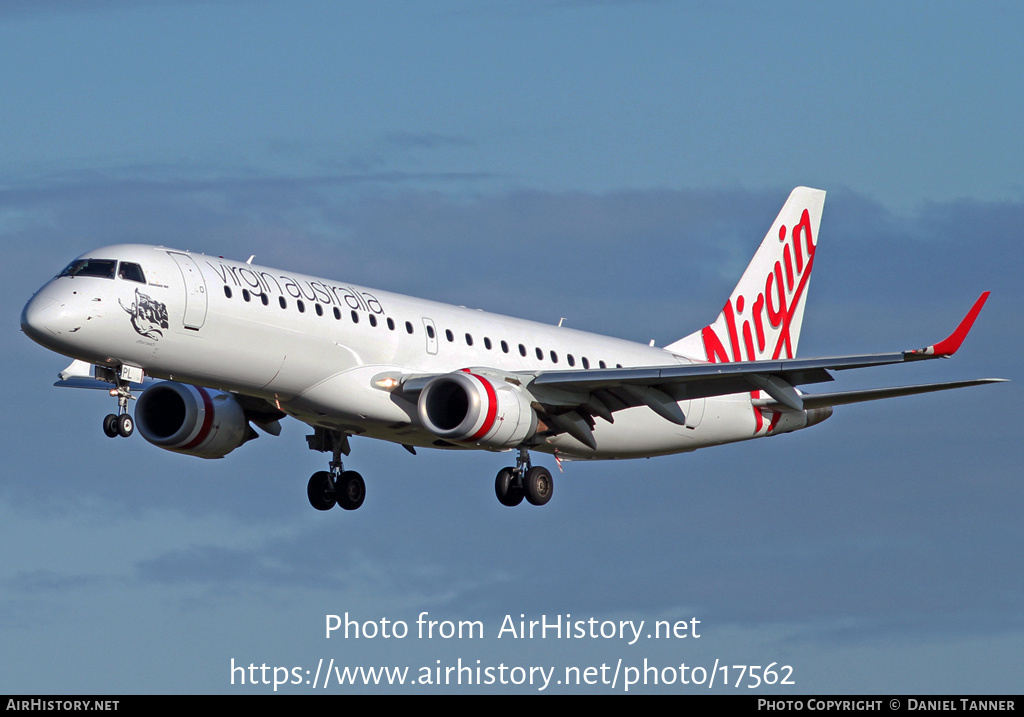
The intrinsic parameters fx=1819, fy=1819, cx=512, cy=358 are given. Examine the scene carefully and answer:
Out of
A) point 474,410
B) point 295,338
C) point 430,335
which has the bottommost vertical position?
point 474,410

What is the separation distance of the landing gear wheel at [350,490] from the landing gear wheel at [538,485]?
5.44m

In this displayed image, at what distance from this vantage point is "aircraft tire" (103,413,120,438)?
39.0m

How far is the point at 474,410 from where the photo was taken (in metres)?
43.1

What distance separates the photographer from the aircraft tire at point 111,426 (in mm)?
38969

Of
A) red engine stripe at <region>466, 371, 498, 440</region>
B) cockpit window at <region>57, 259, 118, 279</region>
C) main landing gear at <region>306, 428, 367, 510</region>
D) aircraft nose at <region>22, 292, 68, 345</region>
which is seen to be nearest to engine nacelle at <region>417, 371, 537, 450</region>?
red engine stripe at <region>466, 371, 498, 440</region>

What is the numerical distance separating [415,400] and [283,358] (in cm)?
385

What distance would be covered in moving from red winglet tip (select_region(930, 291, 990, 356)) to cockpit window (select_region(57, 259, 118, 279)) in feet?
58.9

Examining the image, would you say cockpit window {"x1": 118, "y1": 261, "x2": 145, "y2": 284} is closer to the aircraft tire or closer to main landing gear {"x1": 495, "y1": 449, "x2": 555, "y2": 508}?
the aircraft tire

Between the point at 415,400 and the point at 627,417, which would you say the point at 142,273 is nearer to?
the point at 415,400

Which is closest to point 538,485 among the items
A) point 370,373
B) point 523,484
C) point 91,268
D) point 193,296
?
point 523,484

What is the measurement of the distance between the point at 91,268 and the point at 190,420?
7.21 m

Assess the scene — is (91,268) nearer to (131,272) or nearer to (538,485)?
(131,272)

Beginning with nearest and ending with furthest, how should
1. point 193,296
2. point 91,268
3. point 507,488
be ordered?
point 91,268, point 193,296, point 507,488
